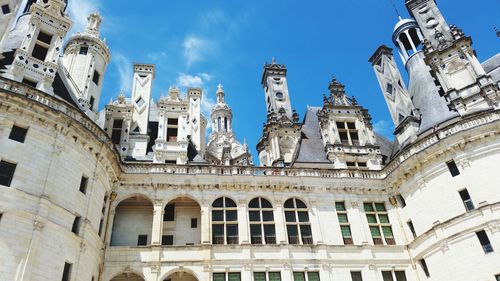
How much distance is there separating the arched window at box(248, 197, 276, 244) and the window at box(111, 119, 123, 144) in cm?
911

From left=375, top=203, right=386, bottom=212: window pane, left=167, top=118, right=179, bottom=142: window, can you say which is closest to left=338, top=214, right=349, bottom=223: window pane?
left=375, top=203, right=386, bottom=212: window pane

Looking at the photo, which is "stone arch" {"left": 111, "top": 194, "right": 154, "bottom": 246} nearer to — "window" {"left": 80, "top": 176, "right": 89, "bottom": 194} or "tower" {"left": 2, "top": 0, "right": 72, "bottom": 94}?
"window" {"left": 80, "top": 176, "right": 89, "bottom": 194}

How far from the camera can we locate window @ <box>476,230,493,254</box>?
63.4 ft

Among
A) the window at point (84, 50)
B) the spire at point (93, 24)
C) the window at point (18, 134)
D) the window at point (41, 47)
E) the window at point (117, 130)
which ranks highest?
the spire at point (93, 24)

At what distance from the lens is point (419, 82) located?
2905 cm

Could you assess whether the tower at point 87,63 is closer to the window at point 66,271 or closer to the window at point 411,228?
the window at point 66,271

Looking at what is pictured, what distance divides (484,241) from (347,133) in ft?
35.1

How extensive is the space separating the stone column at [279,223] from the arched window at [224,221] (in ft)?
7.29

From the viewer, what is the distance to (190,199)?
74.8 ft

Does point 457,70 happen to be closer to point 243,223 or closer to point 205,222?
point 243,223

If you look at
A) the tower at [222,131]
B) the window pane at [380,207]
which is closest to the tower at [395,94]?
the window pane at [380,207]

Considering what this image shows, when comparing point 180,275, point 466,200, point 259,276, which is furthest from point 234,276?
point 466,200

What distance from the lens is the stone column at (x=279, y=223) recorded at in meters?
22.0

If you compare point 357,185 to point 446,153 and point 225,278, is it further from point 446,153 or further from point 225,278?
point 225,278
